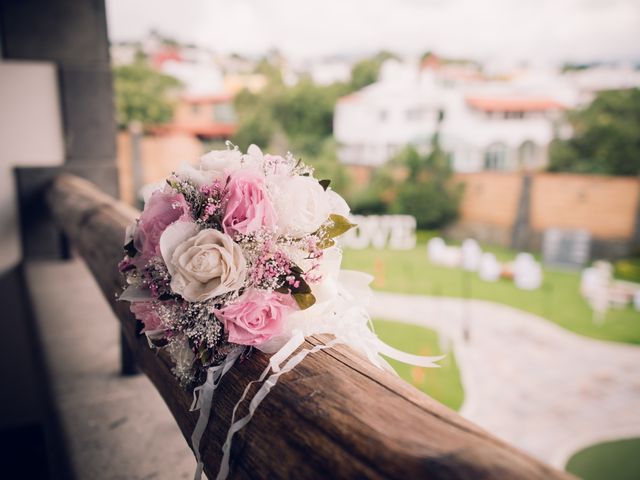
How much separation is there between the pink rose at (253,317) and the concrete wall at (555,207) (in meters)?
13.8

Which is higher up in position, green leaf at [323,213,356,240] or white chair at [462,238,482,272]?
green leaf at [323,213,356,240]

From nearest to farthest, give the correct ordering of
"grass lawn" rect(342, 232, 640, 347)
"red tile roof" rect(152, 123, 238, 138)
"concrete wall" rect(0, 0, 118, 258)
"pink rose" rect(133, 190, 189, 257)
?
"pink rose" rect(133, 190, 189, 257) → "concrete wall" rect(0, 0, 118, 258) → "grass lawn" rect(342, 232, 640, 347) → "red tile roof" rect(152, 123, 238, 138)

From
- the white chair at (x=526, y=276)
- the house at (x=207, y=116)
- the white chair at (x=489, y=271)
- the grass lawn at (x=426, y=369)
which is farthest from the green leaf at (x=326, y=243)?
the house at (x=207, y=116)

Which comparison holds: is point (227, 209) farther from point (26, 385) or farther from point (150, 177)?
point (150, 177)

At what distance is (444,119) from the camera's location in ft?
84.7

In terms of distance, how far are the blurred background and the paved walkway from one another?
0.03 meters

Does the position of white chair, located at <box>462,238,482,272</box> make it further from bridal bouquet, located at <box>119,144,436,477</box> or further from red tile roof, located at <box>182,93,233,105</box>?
red tile roof, located at <box>182,93,233,105</box>

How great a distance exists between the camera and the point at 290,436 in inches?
23.6

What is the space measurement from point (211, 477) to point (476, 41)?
55154 millimetres

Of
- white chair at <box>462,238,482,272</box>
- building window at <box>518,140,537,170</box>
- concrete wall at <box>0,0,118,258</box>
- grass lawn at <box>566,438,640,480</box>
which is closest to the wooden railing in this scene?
concrete wall at <box>0,0,118,258</box>

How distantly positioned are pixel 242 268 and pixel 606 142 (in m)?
22.3

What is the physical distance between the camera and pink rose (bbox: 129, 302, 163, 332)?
89 cm

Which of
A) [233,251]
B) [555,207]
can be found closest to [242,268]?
[233,251]

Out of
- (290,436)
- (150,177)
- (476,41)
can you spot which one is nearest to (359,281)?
(290,436)
